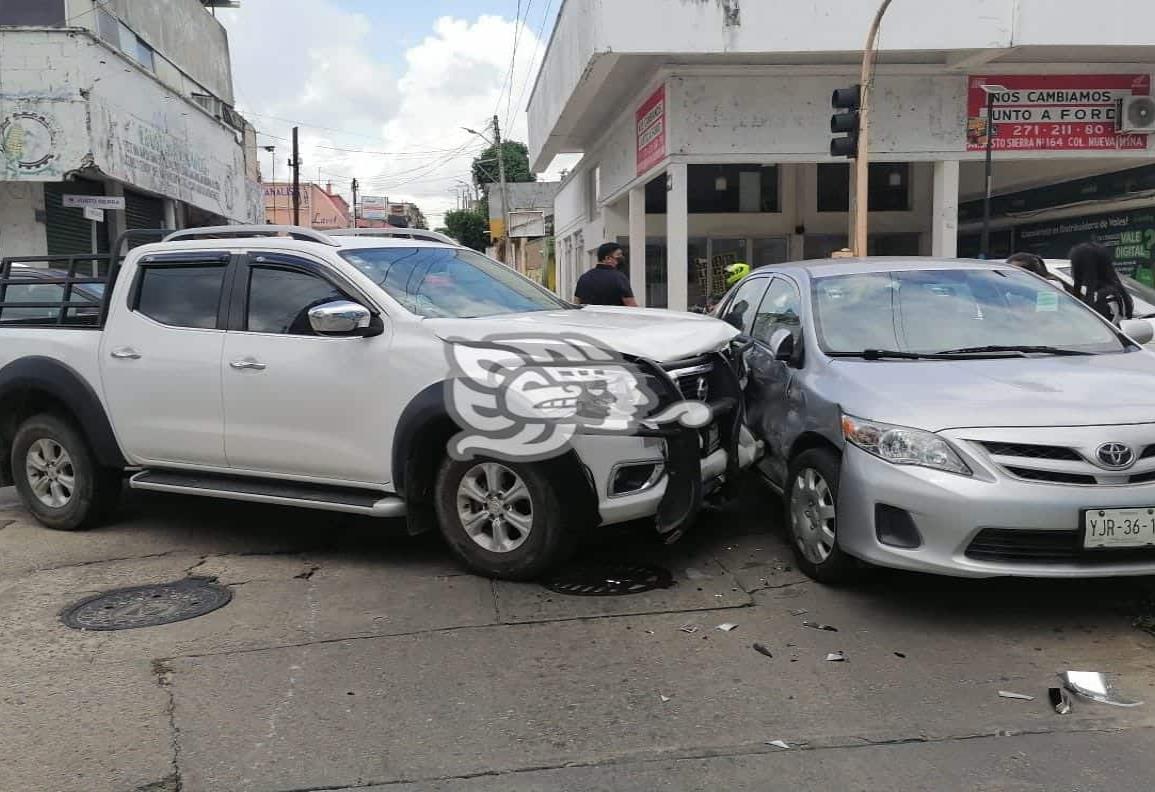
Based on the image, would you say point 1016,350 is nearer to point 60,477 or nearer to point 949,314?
point 949,314

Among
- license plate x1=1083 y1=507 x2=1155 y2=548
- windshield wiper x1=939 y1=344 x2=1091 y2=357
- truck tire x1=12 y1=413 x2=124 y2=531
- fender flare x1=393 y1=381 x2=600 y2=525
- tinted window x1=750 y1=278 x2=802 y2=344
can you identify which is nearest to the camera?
license plate x1=1083 y1=507 x2=1155 y2=548

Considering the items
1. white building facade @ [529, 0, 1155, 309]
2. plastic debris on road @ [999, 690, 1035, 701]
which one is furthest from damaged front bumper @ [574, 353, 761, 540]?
white building facade @ [529, 0, 1155, 309]

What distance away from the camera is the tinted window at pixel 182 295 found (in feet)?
18.0

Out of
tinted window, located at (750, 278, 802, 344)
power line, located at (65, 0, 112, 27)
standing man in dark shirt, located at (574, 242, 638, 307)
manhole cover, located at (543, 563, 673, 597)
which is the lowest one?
manhole cover, located at (543, 563, 673, 597)

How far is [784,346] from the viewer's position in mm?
5133

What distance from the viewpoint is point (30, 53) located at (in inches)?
634

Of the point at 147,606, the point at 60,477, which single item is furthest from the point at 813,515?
the point at 60,477

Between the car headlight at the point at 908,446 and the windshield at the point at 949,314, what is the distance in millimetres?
907

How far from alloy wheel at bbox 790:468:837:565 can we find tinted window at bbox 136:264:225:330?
3.52 m

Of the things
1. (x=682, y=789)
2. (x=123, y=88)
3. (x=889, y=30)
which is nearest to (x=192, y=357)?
(x=682, y=789)

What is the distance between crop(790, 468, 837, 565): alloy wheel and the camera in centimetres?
451

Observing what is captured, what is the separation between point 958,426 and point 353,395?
2999 mm

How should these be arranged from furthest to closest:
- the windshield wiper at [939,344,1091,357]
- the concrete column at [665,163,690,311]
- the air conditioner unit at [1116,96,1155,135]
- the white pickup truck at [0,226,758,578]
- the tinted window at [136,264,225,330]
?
the air conditioner unit at [1116,96,1155,135] → the concrete column at [665,163,690,311] → the tinted window at [136,264,225,330] → the windshield wiper at [939,344,1091,357] → the white pickup truck at [0,226,758,578]

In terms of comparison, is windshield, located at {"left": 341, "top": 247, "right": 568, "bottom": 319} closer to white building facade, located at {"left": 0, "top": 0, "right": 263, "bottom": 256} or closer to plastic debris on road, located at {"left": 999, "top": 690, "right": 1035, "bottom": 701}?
plastic debris on road, located at {"left": 999, "top": 690, "right": 1035, "bottom": 701}
